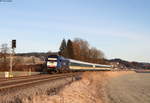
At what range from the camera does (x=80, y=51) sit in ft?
397

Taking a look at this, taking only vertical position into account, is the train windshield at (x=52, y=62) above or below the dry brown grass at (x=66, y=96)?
above

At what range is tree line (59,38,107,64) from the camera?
112 metres

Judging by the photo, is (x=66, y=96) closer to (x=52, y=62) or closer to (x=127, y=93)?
(x=127, y=93)

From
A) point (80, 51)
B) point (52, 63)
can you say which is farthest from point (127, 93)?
point (80, 51)

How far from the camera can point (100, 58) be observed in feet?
460

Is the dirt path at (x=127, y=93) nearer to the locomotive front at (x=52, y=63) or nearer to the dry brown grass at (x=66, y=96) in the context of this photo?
the dry brown grass at (x=66, y=96)

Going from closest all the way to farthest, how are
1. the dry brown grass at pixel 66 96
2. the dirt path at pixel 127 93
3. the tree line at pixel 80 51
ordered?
the dry brown grass at pixel 66 96 → the dirt path at pixel 127 93 → the tree line at pixel 80 51

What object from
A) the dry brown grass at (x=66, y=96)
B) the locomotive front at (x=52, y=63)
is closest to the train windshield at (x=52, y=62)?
the locomotive front at (x=52, y=63)

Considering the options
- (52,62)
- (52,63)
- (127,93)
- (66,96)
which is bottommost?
(127,93)

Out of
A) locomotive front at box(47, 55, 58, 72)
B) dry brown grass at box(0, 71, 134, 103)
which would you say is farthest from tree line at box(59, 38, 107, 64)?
dry brown grass at box(0, 71, 134, 103)

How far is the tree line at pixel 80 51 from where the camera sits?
111500mm

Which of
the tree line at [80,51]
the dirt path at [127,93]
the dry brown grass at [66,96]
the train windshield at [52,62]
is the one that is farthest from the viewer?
the tree line at [80,51]

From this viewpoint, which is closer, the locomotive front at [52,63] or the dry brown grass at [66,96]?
the dry brown grass at [66,96]

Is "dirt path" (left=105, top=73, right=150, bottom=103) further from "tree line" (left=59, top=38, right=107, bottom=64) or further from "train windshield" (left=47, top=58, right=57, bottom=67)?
"tree line" (left=59, top=38, right=107, bottom=64)
